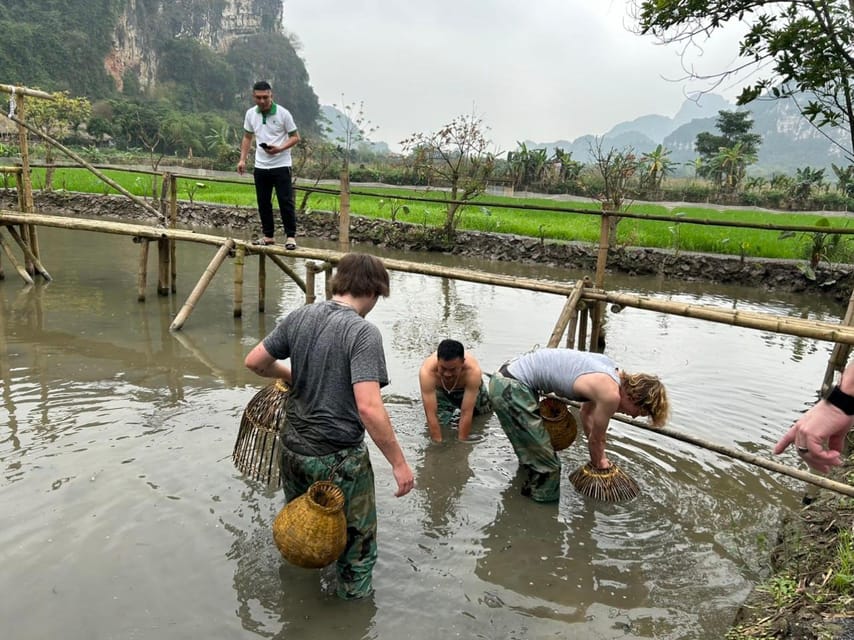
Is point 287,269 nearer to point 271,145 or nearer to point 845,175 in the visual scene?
point 271,145

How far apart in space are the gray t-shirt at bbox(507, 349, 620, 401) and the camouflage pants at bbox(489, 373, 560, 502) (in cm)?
7

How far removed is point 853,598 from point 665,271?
11.5 metres

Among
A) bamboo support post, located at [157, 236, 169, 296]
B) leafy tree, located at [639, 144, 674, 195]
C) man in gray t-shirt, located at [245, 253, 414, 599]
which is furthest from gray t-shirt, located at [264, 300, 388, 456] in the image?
leafy tree, located at [639, 144, 674, 195]

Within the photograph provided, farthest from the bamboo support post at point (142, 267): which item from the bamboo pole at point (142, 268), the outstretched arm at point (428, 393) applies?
the outstretched arm at point (428, 393)

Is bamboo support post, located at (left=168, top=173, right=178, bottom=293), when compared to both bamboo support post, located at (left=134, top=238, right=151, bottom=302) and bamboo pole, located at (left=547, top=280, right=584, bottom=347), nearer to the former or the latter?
bamboo support post, located at (left=134, top=238, right=151, bottom=302)

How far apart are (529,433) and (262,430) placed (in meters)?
1.55

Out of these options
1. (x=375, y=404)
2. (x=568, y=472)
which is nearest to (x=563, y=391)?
(x=568, y=472)

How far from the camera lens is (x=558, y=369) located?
147 inches

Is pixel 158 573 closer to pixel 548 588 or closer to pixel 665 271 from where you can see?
pixel 548 588

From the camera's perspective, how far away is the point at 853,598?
2240mm

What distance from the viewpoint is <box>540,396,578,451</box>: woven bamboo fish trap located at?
4.20 metres

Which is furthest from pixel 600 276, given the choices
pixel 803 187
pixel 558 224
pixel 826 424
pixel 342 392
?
pixel 803 187

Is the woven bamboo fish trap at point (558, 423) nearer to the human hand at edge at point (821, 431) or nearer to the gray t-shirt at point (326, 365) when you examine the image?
the gray t-shirt at point (326, 365)

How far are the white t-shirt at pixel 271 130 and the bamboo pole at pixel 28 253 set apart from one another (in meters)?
4.70
